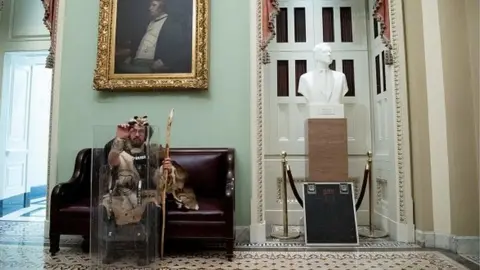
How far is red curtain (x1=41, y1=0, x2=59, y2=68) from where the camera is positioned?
360 cm

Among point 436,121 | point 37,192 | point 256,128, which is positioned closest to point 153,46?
point 256,128

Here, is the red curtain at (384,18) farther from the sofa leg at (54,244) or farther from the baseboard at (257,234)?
the sofa leg at (54,244)

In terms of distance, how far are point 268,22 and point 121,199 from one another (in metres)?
2.27

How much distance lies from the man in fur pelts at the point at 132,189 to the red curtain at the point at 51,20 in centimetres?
187

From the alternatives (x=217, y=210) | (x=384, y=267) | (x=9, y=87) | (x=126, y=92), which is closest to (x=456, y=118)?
(x=384, y=267)

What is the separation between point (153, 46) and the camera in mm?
3570

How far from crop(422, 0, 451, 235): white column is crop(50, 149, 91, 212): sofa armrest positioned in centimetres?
335

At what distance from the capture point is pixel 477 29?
2.88 metres

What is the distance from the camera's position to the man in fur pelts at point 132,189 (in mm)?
2369

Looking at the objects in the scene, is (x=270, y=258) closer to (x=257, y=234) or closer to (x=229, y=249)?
(x=229, y=249)

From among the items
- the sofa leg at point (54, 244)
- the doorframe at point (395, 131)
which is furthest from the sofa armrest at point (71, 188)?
the doorframe at point (395, 131)

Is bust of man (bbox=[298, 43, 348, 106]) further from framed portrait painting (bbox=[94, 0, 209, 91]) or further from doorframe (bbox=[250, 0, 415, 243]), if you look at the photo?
framed portrait painting (bbox=[94, 0, 209, 91])

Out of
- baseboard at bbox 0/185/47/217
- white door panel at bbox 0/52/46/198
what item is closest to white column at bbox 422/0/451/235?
white door panel at bbox 0/52/46/198

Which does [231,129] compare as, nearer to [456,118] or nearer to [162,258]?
[162,258]
